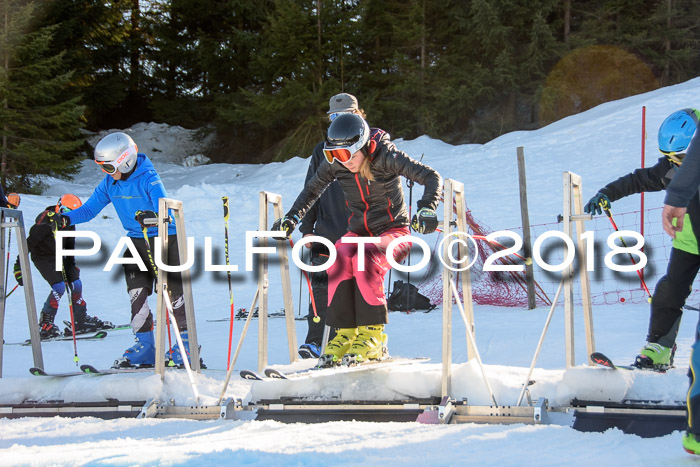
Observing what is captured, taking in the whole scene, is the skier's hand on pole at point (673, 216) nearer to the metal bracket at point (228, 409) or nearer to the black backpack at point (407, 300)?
the metal bracket at point (228, 409)

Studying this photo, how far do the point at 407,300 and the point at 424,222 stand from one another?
16.2 ft

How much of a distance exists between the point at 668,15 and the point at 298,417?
20004 millimetres

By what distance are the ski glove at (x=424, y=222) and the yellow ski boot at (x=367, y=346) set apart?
810 mm

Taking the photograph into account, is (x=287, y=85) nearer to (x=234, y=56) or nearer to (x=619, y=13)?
(x=234, y=56)

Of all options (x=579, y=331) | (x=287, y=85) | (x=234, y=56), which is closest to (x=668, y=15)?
(x=287, y=85)

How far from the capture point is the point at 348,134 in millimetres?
4328

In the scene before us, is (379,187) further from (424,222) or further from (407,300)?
(407,300)

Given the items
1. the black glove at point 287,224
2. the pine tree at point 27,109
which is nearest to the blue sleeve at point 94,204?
the black glove at point 287,224

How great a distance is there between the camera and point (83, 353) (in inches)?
281

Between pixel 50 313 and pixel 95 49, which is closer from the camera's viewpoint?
pixel 50 313

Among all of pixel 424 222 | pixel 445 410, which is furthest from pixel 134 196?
pixel 445 410

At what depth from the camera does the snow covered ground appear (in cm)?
307

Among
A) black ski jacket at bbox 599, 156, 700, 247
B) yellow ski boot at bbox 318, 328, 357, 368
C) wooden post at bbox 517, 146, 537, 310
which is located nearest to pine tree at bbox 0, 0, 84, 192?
wooden post at bbox 517, 146, 537, 310

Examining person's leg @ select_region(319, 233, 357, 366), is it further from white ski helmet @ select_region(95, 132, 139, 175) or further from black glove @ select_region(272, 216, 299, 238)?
white ski helmet @ select_region(95, 132, 139, 175)
